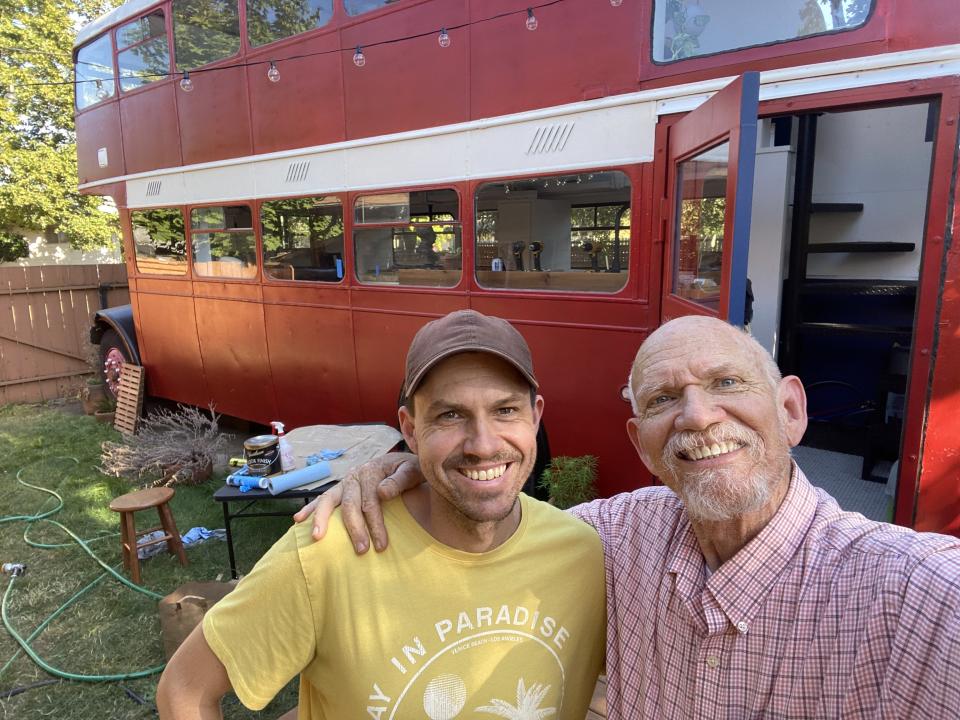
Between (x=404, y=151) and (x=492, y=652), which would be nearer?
(x=492, y=652)

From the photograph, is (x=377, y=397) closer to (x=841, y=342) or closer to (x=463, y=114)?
(x=463, y=114)

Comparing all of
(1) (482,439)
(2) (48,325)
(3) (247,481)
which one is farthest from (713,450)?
(2) (48,325)

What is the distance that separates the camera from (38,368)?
959 centimetres

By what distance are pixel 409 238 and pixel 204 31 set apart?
10.2ft

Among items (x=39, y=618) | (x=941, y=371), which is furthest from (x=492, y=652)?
(x=39, y=618)

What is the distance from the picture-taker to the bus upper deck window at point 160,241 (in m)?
6.48

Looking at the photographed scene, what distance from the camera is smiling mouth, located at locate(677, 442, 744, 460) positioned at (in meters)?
1.23

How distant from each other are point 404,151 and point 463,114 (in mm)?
575

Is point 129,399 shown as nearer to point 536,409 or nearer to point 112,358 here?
point 112,358

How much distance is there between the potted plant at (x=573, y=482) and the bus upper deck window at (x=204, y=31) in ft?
14.9

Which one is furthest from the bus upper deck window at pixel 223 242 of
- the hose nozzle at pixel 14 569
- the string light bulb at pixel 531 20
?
the string light bulb at pixel 531 20

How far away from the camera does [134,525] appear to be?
155 inches

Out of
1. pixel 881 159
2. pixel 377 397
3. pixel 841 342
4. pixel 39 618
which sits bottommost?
pixel 39 618

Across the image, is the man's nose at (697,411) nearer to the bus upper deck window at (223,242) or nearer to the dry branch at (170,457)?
the dry branch at (170,457)
